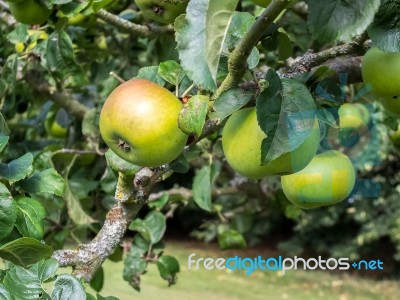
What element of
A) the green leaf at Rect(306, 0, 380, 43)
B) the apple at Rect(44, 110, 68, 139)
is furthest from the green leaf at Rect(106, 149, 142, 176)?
the apple at Rect(44, 110, 68, 139)

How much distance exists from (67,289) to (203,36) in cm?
45

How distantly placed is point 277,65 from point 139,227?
0.63 metres

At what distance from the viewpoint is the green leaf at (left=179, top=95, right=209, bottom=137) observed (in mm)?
821

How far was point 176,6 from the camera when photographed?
3.61ft

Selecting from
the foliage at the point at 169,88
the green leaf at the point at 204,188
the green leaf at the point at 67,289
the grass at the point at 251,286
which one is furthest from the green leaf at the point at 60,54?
the grass at the point at 251,286

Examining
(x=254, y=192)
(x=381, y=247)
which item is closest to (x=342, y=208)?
(x=381, y=247)

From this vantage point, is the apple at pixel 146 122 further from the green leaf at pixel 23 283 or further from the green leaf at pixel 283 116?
the green leaf at pixel 23 283

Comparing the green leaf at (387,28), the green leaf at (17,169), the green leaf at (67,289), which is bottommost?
the green leaf at (67,289)

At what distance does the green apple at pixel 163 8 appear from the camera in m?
1.10

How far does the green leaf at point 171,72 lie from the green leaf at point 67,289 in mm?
329

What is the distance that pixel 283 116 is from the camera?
0.83 meters

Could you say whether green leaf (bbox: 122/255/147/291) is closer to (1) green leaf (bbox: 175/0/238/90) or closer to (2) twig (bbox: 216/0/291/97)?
(2) twig (bbox: 216/0/291/97)

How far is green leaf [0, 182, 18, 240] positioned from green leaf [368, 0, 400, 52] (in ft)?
1.91

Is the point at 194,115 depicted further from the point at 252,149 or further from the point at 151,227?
the point at 151,227
